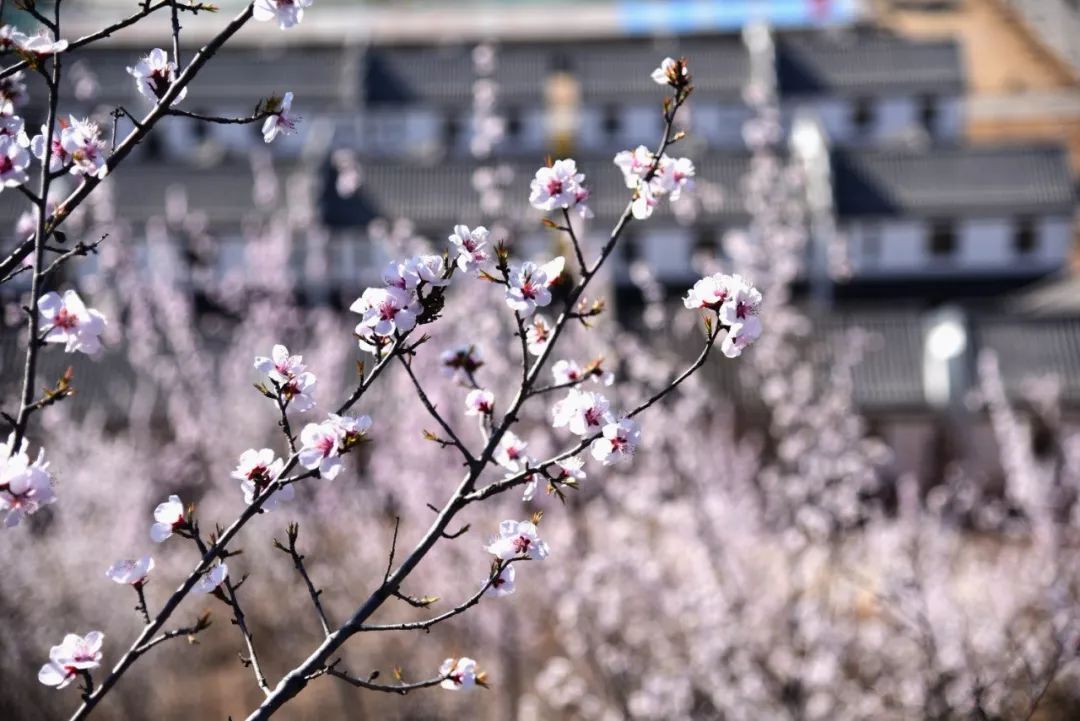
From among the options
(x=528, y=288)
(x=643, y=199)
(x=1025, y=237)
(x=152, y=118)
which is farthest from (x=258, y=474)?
(x=1025, y=237)

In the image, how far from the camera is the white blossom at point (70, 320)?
3.43 meters

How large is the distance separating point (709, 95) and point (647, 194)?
120ft

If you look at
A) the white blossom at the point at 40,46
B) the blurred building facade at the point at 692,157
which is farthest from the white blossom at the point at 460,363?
the blurred building facade at the point at 692,157

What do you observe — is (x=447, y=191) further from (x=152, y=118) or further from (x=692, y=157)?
(x=152, y=118)

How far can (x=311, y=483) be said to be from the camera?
13.1 metres

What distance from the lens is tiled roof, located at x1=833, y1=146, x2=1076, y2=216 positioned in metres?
31.5

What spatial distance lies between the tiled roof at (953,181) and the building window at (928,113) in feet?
20.1

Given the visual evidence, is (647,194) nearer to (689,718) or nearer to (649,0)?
(689,718)

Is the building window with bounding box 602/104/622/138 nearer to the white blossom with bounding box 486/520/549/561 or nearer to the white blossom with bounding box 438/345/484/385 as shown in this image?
the white blossom with bounding box 438/345/484/385

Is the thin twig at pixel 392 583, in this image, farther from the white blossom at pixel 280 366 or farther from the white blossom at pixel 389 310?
the white blossom at pixel 280 366

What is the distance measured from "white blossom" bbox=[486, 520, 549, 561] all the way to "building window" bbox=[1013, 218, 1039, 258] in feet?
104

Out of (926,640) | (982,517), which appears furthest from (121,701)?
(982,517)

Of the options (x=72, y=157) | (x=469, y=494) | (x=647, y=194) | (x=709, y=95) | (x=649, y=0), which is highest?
(x=649, y=0)

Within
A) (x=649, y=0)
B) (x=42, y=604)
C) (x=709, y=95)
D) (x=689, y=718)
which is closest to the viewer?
(x=689, y=718)
